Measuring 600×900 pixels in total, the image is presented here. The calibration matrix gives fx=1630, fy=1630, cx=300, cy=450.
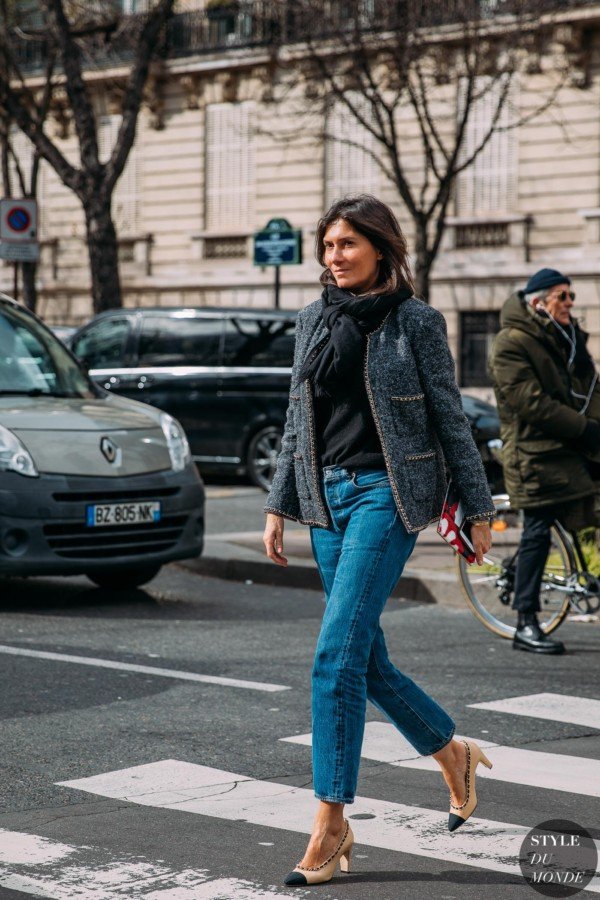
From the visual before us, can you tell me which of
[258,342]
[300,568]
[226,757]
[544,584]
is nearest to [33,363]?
[300,568]

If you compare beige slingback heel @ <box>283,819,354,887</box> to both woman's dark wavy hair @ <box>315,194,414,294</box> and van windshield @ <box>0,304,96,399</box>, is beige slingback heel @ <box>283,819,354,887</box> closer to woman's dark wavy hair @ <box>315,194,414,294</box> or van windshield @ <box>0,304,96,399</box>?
woman's dark wavy hair @ <box>315,194,414,294</box>

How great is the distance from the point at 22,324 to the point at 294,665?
353 centimetres

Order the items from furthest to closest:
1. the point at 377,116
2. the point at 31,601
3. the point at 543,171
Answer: the point at 543,171 → the point at 377,116 → the point at 31,601

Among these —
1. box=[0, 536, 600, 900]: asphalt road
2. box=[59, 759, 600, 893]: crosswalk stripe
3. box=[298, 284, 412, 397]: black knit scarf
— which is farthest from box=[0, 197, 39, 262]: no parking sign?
box=[298, 284, 412, 397]: black knit scarf

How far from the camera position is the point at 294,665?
741cm

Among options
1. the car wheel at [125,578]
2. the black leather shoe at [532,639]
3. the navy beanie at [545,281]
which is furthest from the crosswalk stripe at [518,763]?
the car wheel at [125,578]

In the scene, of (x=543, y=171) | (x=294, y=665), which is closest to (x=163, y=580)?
(x=294, y=665)

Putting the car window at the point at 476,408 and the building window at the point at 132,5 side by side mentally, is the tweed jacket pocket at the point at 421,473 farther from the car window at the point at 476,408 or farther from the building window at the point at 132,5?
the building window at the point at 132,5

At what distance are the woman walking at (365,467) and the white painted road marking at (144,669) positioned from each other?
7.67ft

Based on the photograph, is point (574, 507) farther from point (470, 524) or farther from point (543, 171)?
point (543, 171)

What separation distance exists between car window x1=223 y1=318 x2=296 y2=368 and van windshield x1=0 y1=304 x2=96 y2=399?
7.00m

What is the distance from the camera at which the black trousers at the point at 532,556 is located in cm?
781

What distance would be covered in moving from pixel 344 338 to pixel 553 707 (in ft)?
8.84

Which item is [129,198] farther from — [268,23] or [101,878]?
[101,878]
